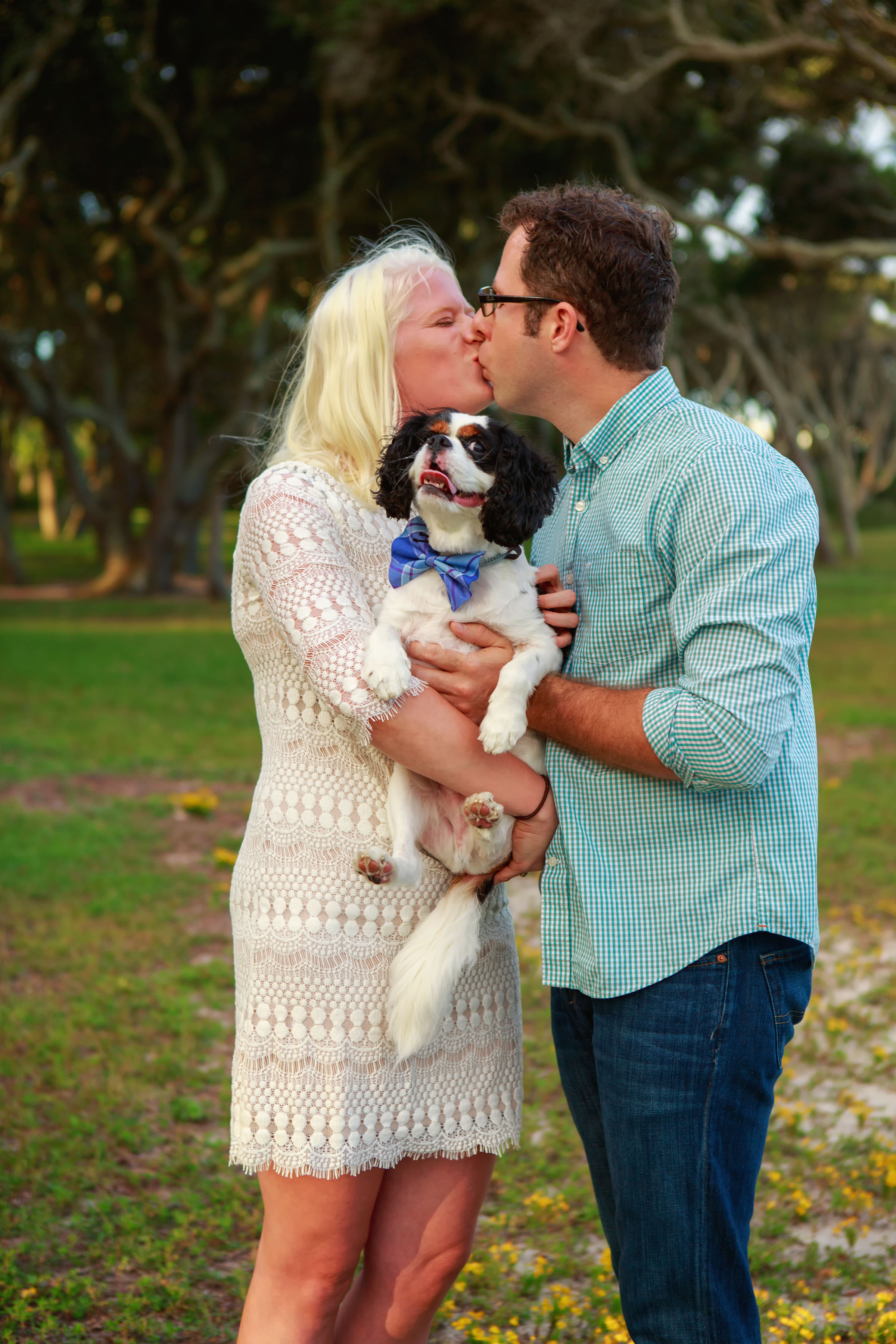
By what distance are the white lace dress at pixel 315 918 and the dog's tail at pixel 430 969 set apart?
0.06 m

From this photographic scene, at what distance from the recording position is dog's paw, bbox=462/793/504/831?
2.66m

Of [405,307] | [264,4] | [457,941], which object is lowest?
[457,941]

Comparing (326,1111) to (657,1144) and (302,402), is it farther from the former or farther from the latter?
(302,402)

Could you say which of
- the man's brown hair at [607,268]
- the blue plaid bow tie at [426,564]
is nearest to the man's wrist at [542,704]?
the blue plaid bow tie at [426,564]

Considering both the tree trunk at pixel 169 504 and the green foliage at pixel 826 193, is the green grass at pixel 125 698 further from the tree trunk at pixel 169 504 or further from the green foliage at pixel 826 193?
the green foliage at pixel 826 193

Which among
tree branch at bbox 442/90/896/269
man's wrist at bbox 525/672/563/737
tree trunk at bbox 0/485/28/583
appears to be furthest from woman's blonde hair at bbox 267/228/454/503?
tree trunk at bbox 0/485/28/583

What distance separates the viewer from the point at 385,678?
253cm

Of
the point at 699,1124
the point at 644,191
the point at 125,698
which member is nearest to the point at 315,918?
A: the point at 699,1124

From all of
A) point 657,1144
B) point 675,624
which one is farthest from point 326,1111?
point 675,624

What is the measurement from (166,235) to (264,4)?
454cm

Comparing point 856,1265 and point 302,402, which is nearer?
point 302,402

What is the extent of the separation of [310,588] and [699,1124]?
1298mm

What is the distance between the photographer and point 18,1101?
540 cm

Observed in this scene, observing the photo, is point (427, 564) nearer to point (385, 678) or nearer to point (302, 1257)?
point (385, 678)
